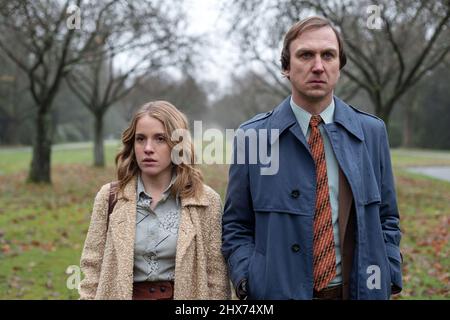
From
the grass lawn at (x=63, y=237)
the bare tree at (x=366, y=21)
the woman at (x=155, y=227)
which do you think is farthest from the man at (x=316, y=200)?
the bare tree at (x=366, y=21)

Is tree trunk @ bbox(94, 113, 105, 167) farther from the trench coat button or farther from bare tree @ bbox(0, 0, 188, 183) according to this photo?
the trench coat button

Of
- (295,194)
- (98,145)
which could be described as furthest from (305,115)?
(98,145)

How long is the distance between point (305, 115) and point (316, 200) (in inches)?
16.5

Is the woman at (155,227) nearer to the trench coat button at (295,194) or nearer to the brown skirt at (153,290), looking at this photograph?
the brown skirt at (153,290)

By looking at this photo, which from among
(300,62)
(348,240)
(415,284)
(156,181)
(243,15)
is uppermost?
(243,15)

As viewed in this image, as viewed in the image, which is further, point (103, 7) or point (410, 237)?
point (103, 7)

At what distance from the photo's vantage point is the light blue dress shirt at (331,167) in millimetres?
2420

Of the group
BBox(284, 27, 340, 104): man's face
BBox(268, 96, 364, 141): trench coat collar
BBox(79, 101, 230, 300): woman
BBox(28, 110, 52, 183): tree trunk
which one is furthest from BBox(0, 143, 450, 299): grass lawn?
BBox(284, 27, 340, 104): man's face

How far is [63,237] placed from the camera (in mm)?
8906

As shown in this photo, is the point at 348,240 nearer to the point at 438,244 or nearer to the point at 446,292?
the point at 446,292

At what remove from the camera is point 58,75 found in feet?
51.3

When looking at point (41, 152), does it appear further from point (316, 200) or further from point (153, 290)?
point (316, 200)
